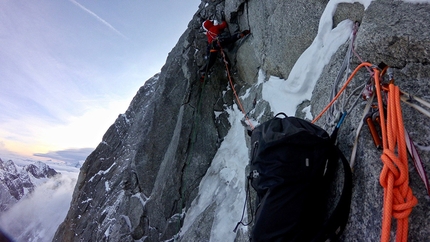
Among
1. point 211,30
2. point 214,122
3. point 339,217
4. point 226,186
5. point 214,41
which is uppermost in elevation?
point 211,30

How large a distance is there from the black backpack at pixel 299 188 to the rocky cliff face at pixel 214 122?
18 centimetres

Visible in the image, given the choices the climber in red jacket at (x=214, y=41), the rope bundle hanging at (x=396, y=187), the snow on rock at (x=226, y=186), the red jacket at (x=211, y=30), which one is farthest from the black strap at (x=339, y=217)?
the red jacket at (x=211, y=30)

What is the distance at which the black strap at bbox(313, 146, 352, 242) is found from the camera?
1860mm

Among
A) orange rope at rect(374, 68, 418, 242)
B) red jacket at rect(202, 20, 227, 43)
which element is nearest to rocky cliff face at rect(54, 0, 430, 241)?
orange rope at rect(374, 68, 418, 242)

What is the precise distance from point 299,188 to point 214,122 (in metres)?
6.53

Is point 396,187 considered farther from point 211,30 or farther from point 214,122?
point 211,30

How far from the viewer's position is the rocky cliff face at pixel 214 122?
1.96 metres

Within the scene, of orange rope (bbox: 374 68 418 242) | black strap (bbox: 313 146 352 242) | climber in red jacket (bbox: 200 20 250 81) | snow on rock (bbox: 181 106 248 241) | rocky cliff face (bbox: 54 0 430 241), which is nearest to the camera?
orange rope (bbox: 374 68 418 242)

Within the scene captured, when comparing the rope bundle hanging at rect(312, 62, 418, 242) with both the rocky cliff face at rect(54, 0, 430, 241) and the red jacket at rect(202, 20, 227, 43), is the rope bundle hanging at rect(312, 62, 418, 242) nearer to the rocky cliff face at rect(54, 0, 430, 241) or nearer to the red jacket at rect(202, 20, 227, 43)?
the rocky cliff face at rect(54, 0, 430, 241)

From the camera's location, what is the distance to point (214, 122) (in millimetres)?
8438

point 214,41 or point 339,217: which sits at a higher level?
point 214,41

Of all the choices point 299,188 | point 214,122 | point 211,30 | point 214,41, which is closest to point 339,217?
point 299,188

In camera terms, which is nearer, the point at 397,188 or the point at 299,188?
the point at 397,188

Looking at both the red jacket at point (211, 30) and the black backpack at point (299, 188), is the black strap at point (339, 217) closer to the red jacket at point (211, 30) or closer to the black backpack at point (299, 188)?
the black backpack at point (299, 188)
